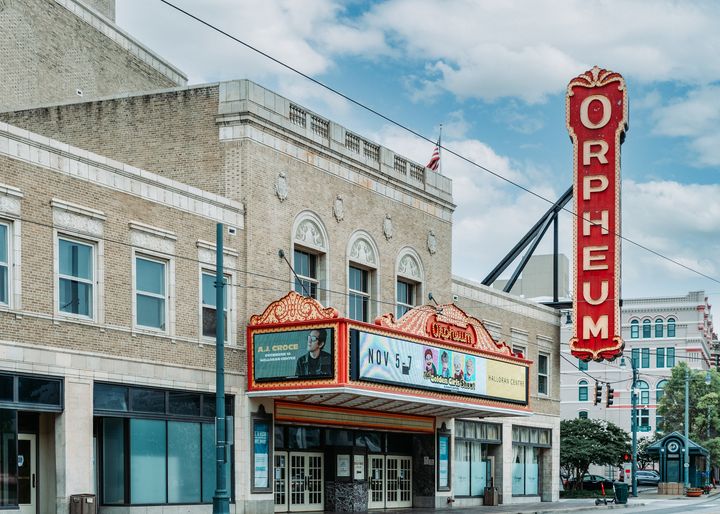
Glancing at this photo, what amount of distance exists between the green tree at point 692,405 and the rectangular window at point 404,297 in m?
56.2

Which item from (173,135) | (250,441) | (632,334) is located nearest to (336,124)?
(173,135)

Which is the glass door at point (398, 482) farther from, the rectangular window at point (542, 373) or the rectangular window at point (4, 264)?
the rectangular window at point (4, 264)

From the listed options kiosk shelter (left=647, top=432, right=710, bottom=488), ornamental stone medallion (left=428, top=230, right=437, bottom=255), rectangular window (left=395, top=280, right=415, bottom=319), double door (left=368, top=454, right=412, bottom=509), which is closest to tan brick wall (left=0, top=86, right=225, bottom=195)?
rectangular window (left=395, top=280, right=415, bottom=319)

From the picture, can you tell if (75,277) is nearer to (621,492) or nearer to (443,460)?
(443,460)

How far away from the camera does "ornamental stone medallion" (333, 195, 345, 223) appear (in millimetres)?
36938

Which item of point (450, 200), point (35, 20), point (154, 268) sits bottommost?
point (154, 268)

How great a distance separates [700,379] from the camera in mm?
93750

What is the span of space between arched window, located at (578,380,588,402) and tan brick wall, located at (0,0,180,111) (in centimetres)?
7476

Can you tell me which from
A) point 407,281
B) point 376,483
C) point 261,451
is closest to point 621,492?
point 376,483

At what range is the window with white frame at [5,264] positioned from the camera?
994 inches

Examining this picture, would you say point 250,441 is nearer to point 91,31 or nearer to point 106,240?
point 106,240

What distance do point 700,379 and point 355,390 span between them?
223ft

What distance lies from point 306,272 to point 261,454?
6002 mm

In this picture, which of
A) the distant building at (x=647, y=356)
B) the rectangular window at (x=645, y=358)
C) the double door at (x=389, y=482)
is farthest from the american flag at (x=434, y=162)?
the rectangular window at (x=645, y=358)
